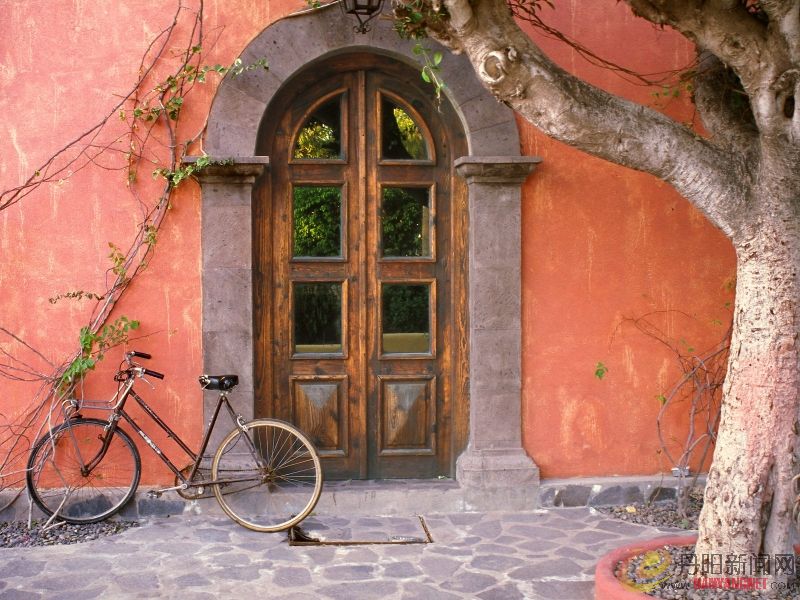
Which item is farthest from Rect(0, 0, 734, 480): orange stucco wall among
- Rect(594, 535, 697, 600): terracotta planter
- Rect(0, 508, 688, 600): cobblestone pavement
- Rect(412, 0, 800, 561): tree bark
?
Rect(412, 0, 800, 561): tree bark

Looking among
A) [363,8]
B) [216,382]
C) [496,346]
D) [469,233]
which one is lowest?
[216,382]

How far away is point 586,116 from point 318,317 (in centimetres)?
286

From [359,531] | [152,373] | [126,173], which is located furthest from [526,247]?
[126,173]

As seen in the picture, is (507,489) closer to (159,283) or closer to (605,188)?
(605,188)

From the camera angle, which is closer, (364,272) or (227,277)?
(227,277)

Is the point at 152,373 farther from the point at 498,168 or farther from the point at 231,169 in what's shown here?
the point at 498,168

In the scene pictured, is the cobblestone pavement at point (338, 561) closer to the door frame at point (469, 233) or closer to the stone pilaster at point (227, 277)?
the door frame at point (469, 233)

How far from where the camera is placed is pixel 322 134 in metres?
6.39

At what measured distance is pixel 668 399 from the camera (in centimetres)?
638

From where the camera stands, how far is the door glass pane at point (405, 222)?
6449mm

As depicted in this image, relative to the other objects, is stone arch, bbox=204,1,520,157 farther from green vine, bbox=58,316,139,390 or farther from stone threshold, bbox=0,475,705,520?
stone threshold, bbox=0,475,705,520

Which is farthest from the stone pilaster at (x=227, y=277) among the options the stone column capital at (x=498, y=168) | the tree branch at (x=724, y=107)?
the tree branch at (x=724, y=107)

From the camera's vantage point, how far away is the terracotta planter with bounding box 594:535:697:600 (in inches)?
164

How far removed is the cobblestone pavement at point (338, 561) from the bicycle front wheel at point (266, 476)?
13cm
